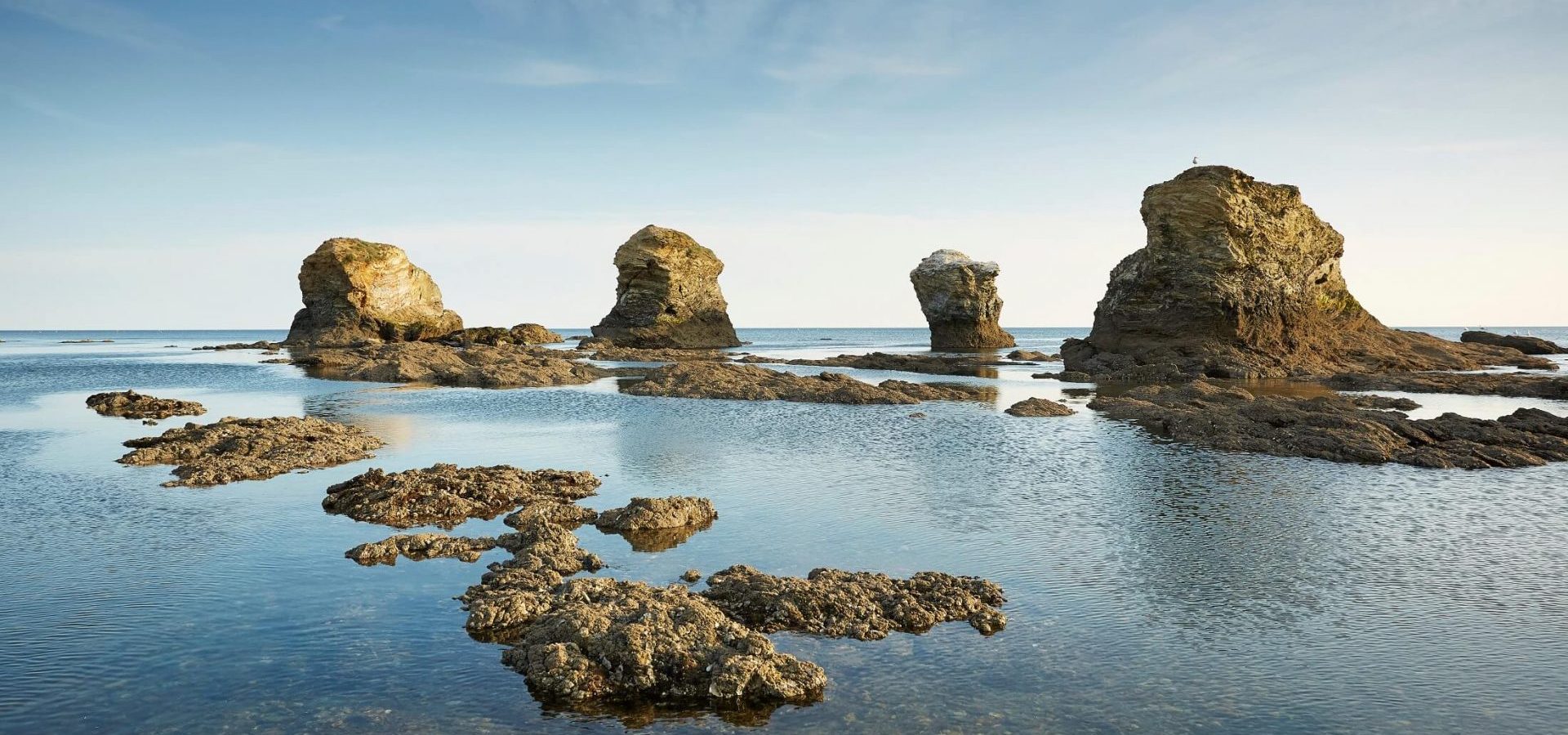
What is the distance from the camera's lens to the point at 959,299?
10019 centimetres

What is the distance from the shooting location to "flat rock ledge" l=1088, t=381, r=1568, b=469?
2306cm

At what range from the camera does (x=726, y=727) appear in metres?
8.07

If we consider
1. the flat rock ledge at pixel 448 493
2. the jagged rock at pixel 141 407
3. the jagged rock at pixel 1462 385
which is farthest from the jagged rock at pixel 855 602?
the jagged rock at pixel 1462 385

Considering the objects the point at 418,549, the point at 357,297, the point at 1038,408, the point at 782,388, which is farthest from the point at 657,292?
the point at 418,549

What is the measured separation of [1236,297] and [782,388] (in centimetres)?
3050

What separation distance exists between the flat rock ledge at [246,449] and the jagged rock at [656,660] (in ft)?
44.2

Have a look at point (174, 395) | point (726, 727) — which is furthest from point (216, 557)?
point (174, 395)

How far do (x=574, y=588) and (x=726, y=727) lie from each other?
155 inches

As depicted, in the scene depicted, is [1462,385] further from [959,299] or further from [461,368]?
[959,299]

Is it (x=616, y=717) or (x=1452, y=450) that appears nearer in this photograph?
(x=616, y=717)

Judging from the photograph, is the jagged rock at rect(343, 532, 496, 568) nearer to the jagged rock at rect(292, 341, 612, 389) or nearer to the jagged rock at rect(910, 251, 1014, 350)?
the jagged rock at rect(292, 341, 612, 389)

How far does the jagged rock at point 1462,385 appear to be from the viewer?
4144 cm

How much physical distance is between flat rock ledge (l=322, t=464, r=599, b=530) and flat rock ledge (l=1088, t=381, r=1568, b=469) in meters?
18.5

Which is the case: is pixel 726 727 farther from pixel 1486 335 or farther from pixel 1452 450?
pixel 1486 335
